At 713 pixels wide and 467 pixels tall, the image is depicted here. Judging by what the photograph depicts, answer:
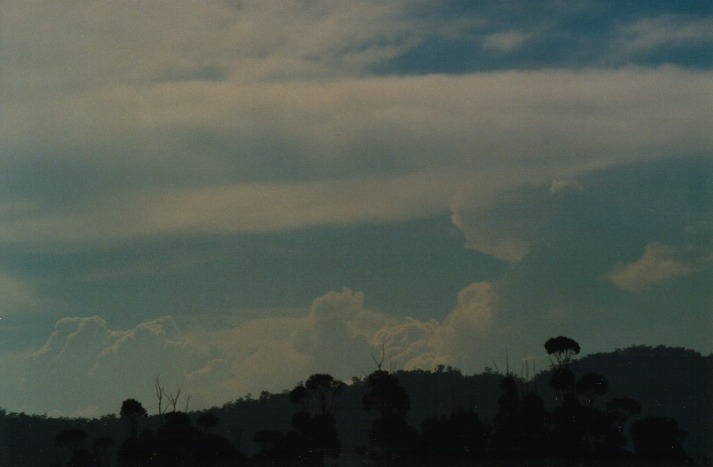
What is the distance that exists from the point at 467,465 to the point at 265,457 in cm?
4661

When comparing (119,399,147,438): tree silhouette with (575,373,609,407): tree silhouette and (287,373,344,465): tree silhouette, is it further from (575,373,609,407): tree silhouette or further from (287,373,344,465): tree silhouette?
(575,373,609,407): tree silhouette

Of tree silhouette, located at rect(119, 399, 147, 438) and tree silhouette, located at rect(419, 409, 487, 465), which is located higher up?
tree silhouette, located at rect(119, 399, 147, 438)

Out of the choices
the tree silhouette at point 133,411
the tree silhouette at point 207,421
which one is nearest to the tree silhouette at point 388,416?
the tree silhouette at point 207,421

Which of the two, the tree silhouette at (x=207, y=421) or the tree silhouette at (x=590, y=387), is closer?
the tree silhouette at (x=590, y=387)

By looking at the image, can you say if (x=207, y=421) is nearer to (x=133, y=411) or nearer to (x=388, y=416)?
(x=133, y=411)

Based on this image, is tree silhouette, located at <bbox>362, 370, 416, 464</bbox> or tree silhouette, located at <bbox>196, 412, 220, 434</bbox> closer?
tree silhouette, located at <bbox>362, 370, 416, 464</bbox>

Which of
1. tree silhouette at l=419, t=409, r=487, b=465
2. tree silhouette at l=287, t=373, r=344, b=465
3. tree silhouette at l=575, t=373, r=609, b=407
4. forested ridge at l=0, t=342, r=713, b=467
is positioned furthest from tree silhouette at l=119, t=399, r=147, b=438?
tree silhouette at l=575, t=373, r=609, b=407

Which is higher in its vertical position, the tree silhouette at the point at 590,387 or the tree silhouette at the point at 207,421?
the tree silhouette at the point at 590,387

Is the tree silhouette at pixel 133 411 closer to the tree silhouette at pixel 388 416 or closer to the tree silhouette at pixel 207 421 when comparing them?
the tree silhouette at pixel 207 421

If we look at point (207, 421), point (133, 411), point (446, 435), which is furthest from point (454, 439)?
point (133, 411)

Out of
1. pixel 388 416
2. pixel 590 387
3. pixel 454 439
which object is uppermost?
pixel 590 387

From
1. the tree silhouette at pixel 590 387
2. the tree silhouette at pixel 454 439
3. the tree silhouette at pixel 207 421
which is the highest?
the tree silhouette at pixel 590 387

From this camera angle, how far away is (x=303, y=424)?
185625 millimetres

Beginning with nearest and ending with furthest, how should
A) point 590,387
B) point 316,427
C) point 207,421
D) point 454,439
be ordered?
1. point 454,439
2. point 590,387
3. point 316,427
4. point 207,421
